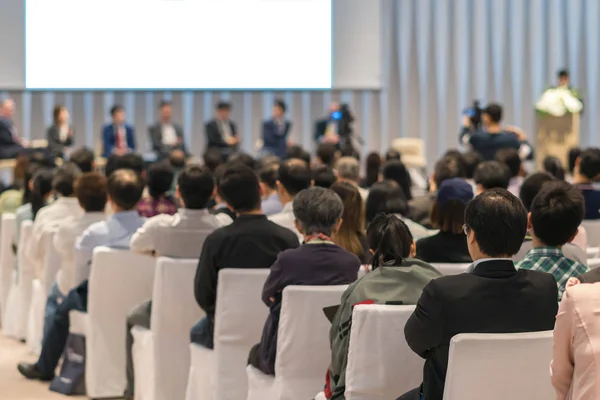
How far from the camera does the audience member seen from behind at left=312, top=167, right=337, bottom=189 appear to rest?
509cm

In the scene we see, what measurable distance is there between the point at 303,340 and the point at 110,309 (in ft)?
5.01

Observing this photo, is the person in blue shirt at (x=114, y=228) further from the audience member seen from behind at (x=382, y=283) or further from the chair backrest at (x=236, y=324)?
the audience member seen from behind at (x=382, y=283)

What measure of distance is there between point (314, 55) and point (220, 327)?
8.19 meters

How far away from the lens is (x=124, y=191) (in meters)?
4.73

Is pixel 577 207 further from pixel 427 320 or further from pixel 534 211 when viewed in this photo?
pixel 427 320

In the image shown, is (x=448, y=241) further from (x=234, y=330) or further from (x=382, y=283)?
(x=382, y=283)

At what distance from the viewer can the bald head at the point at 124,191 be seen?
15.5ft

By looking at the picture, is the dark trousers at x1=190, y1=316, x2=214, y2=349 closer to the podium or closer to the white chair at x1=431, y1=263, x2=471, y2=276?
the white chair at x1=431, y1=263, x2=471, y2=276

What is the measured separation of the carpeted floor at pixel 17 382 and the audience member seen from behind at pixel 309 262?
1575mm

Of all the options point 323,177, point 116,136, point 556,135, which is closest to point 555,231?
point 323,177

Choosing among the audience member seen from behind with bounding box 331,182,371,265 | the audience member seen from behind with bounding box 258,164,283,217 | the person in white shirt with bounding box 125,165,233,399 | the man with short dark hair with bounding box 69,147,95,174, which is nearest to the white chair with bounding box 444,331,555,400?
the audience member seen from behind with bounding box 331,182,371,265

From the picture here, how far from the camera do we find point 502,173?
4.91m

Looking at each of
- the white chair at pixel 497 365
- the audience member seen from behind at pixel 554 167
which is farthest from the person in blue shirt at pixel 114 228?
the audience member seen from behind at pixel 554 167

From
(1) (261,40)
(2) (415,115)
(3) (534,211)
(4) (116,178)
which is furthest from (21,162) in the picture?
(2) (415,115)
